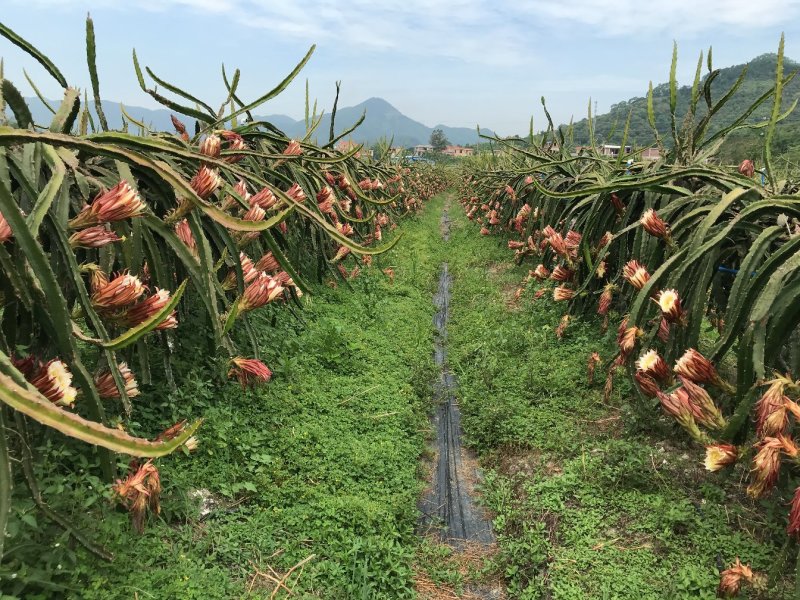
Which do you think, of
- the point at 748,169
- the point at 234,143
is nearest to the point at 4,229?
the point at 234,143

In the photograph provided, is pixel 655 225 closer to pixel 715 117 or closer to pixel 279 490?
pixel 279 490

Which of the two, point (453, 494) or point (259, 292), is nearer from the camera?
point (259, 292)

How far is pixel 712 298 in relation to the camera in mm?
2236

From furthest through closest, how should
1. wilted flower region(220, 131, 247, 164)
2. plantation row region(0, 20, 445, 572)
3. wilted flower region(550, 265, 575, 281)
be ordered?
1. wilted flower region(550, 265, 575, 281)
2. wilted flower region(220, 131, 247, 164)
3. plantation row region(0, 20, 445, 572)

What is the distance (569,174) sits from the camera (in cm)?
424

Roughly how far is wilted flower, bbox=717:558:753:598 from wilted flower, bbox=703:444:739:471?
11.4 inches

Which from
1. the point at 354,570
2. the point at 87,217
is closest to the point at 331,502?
the point at 354,570

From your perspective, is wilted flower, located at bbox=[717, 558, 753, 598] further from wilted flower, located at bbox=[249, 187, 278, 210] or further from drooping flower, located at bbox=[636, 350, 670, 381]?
wilted flower, located at bbox=[249, 187, 278, 210]

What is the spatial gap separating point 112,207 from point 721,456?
1582 mm

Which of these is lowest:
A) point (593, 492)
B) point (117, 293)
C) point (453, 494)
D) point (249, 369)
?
point (453, 494)

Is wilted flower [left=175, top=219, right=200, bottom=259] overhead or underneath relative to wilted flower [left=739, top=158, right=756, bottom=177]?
underneath

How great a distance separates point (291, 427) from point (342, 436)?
23 centimetres

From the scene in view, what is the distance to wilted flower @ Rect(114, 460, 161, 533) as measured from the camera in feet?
4.17

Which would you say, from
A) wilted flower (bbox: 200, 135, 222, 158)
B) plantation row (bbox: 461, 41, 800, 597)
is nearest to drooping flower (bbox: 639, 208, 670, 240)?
plantation row (bbox: 461, 41, 800, 597)
